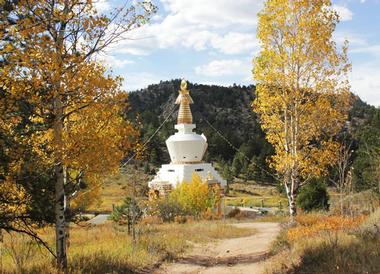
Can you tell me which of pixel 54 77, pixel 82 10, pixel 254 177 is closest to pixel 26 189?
pixel 54 77

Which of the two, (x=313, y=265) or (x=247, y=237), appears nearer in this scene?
(x=313, y=265)

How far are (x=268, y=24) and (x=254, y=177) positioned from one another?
67677mm

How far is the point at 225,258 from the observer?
45.9ft

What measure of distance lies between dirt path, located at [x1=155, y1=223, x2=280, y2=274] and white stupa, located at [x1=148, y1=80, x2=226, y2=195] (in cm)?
1824

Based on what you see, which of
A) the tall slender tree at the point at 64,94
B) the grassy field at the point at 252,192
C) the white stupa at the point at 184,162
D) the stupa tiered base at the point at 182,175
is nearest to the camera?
the tall slender tree at the point at 64,94

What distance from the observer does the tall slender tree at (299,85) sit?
57.8 ft

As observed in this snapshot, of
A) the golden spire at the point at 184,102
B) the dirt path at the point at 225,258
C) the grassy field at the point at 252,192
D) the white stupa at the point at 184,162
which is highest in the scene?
the golden spire at the point at 184,102

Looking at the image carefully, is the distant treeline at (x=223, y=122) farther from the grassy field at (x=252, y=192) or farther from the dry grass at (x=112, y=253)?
the dry grass at (x=112, y=253)

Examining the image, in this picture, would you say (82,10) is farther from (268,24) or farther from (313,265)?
(268,24)

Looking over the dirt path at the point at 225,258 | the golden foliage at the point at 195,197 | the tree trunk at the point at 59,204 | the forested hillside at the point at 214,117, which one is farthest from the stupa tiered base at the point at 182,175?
the forested hillside at the point at 214,117

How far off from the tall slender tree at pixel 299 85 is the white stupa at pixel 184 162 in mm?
17425

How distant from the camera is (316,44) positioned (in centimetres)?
1753

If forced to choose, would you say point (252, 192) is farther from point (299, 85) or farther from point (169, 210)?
point (299, 85)

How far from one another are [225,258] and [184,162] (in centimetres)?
2494
